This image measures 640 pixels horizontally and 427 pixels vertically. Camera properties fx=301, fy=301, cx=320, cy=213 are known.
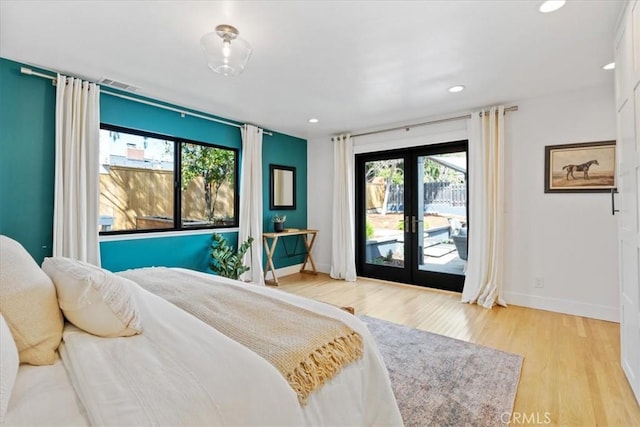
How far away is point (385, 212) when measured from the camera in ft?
Result: 16.0

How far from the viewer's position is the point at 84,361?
895 millimetres

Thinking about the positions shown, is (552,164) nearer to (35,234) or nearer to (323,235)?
(323,235)

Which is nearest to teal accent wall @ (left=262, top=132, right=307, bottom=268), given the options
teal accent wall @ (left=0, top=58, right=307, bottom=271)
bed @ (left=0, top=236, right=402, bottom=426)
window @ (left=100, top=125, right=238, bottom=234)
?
window @ (left=100, top=125, right=238, bottom=234)

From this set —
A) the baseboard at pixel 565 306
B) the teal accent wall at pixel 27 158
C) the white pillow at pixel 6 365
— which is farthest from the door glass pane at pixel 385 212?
the white pillow at pixel 6 365

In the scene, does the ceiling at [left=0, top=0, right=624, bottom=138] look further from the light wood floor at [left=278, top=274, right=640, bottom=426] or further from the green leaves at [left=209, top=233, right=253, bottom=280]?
the light wood floor at [left=278, top=274, right=640, bottom=426]

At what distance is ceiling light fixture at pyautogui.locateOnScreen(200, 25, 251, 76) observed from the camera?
2.08 metres

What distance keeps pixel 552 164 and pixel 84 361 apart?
4321 mm

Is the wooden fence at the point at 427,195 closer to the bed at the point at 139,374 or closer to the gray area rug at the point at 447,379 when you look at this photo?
the gray area rug at the point at 447,379

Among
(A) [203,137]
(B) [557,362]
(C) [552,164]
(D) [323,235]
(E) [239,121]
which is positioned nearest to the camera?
(B) [557,362]

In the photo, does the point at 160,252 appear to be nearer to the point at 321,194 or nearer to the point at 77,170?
the point at 77,170

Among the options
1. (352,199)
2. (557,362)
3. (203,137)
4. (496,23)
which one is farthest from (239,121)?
(557,362)

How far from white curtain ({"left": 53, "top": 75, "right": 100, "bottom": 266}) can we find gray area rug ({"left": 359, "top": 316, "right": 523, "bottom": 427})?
293cm

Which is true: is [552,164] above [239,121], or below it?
below

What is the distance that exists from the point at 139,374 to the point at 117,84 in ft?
10.5
